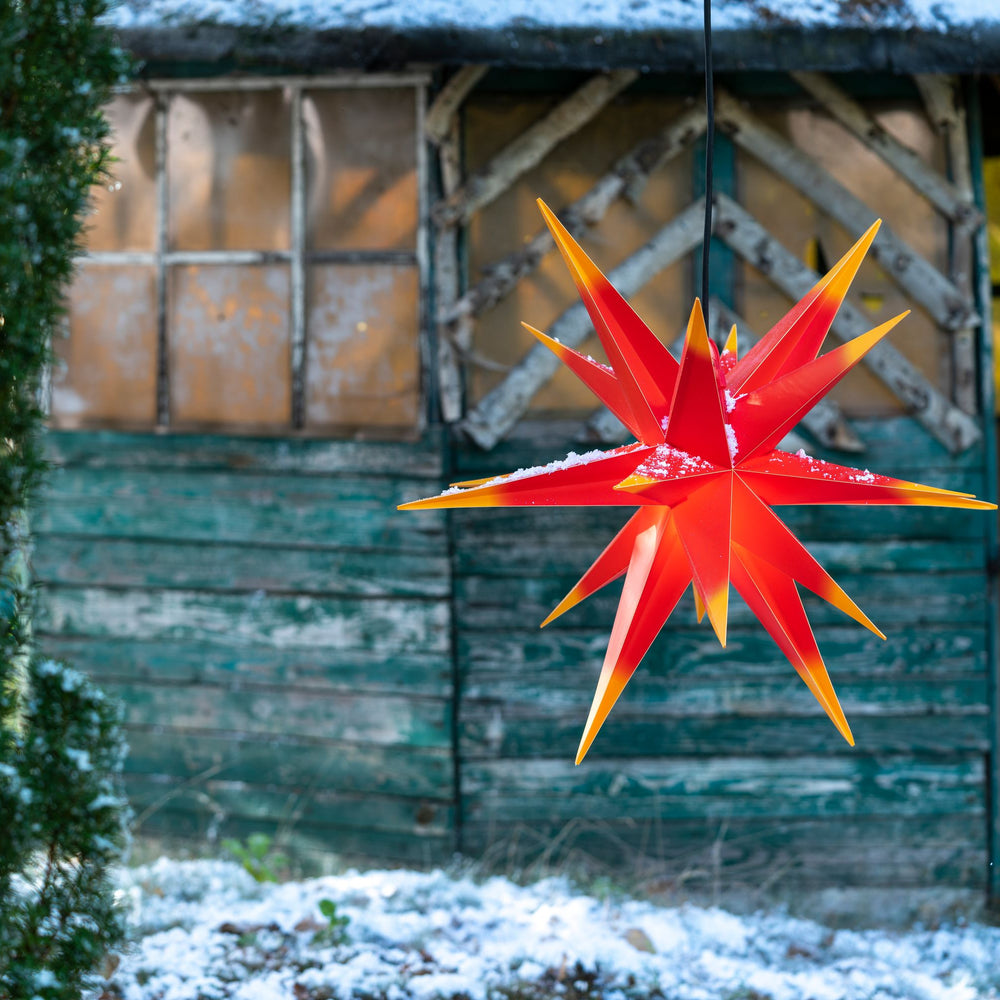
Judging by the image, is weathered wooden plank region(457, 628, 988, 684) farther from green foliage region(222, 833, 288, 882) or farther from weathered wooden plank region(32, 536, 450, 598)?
green foliage region(222, 833, 288, 882)

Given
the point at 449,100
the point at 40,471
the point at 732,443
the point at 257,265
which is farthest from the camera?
the point at 257,265

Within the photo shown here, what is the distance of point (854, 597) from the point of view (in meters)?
3.66

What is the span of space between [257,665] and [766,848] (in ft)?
7.03

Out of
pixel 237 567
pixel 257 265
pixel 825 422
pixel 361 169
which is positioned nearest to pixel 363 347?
pixel 257 265

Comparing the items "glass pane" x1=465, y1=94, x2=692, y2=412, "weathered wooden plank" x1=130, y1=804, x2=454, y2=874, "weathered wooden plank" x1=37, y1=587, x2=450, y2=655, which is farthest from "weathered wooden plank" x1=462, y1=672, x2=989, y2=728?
"glass pane" x1=465, y1=94, x2=692, y2=412

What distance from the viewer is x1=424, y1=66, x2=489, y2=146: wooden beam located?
346 cm

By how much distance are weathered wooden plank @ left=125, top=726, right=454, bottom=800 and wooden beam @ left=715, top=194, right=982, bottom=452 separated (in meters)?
2.22

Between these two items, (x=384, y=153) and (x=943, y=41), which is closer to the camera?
(x=943, y=41)

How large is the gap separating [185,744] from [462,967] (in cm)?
155

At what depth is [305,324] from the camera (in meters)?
3.68

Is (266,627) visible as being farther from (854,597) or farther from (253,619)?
(854,597)

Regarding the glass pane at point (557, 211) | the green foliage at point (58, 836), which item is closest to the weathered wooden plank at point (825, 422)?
the glass pane at point (557, 211)

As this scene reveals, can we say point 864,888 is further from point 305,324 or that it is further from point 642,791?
point 305,324

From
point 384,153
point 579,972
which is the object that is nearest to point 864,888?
point 579,972
